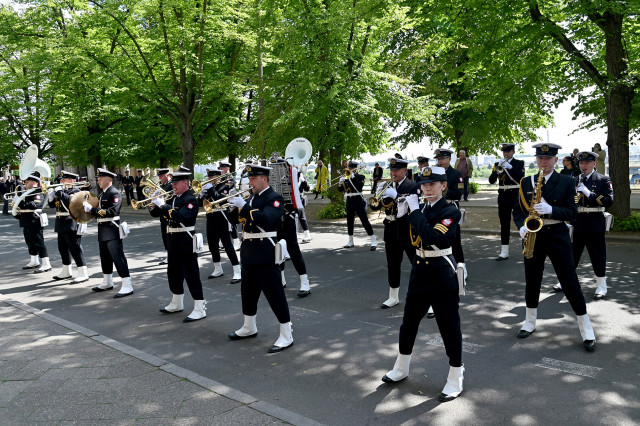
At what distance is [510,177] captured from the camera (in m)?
10.1

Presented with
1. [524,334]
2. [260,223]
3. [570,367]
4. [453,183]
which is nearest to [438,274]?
[570,367]

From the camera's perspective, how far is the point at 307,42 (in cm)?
1711

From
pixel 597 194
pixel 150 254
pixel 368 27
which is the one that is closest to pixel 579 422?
pixel 597 194

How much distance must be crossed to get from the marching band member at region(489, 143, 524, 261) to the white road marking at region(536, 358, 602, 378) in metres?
5.05

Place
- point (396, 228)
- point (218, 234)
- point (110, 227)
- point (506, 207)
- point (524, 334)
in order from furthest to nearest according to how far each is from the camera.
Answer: point (506, 207), point (218, 234), point (110, 227), point (396, 228), point (524, 334)

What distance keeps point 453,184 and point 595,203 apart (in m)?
2.25

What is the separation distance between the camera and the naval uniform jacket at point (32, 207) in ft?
37.9

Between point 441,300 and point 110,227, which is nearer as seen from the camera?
point 441,300

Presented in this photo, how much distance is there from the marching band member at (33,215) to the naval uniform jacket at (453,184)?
8.59 m

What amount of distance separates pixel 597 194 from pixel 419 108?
10319mm

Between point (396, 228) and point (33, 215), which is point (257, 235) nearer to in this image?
point (396, 228)

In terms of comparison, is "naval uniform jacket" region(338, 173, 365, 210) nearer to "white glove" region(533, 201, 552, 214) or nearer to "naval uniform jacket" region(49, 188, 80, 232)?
"naval uniform jacket" region(49, 188, 80, 232)

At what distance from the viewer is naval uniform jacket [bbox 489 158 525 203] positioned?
10.0 m

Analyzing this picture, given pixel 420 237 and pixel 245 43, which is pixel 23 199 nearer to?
pixel 420 237
